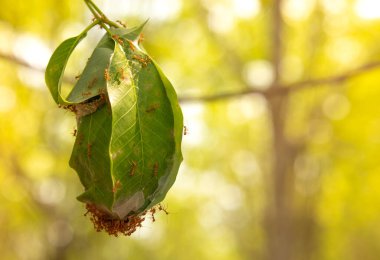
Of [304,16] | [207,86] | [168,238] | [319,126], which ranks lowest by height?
[168,238]

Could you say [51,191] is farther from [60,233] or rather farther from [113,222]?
[113,222]

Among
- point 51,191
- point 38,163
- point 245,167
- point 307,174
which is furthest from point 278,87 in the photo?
point 245,167

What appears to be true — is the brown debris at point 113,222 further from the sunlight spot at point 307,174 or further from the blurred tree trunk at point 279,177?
the sunlight spot at point 307,174

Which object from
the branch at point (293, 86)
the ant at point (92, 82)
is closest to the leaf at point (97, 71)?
the ant at point (92, 82)

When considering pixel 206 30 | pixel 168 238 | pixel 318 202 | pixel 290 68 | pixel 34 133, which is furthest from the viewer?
pixel 168 238

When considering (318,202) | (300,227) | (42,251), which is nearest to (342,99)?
(318,202)

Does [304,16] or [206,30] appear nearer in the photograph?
[206,30]

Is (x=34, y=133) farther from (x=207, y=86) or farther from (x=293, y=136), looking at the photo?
(x=293, y=136)
